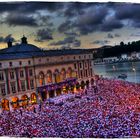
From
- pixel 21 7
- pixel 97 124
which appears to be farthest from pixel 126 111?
pixel 21 7

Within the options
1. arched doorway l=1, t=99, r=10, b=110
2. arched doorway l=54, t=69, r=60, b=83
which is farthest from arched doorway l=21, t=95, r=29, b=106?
arched doorway l=54, t=69, r=60, b=83

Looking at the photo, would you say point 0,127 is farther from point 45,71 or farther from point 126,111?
point 126,111

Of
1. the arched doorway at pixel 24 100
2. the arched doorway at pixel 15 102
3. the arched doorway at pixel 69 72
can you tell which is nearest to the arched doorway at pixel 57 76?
the arched doorway at pixel 69 72

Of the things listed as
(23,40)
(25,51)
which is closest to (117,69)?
(25,51)

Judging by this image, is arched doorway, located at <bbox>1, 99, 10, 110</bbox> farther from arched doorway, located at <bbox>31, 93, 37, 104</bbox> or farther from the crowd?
arched doorway, located at <bbox>31, 93, 37, 104</bbox>

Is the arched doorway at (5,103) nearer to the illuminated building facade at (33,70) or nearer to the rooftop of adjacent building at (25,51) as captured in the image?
the illuminated building facade at (33,70)

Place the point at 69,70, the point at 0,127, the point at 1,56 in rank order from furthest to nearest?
the point at 69,70 → the point at 1,56 → the point at 0,127

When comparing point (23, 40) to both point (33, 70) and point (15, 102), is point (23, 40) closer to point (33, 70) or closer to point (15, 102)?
point (33, 70)
